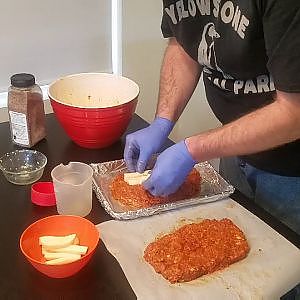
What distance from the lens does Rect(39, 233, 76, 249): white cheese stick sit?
85 centimetres

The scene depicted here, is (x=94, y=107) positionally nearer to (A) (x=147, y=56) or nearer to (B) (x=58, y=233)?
(B) (x=58, y=233)

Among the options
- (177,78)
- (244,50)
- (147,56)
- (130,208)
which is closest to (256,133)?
(244,50)

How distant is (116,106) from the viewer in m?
1.17

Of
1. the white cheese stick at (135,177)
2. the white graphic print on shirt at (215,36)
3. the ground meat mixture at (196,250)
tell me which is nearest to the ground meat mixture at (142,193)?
the white cheese stick at (135,177)

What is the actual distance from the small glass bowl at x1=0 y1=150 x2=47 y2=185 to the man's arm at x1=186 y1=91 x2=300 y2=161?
1.06ft

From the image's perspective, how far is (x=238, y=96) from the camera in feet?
3.74

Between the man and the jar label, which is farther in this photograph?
the jar label

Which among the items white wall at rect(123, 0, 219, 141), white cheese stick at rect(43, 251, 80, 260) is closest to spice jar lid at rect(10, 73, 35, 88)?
white cheese stick at rect(43, 251, 80, 260)

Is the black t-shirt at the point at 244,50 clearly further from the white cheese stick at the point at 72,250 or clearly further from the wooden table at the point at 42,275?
the white cheese stick at the point at 72,250

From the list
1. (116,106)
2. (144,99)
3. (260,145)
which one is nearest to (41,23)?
(144,99)

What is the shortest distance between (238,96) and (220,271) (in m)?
0.43

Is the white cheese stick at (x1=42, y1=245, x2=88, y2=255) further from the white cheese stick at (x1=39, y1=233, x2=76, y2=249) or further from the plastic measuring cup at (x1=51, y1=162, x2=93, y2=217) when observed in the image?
the plastic measuring cup at (x1=51, y1=162, x2=93, y2=217)

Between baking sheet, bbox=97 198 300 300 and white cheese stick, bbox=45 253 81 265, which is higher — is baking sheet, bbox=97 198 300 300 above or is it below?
below

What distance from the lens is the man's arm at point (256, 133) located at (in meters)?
0.92
